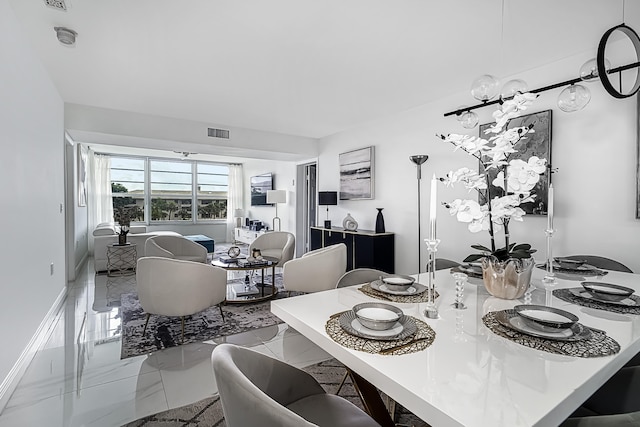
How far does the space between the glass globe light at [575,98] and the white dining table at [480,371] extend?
1.33 m

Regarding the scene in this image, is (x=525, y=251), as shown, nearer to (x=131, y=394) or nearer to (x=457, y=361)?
(x=457, y=361)

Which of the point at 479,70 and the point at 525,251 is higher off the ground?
the point at 479,70

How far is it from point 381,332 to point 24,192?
2.93 m

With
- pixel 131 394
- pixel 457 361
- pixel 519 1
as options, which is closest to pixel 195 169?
pixel 131 394

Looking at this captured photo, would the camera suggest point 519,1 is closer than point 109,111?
Yes

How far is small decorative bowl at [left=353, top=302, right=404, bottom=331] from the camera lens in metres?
1.19

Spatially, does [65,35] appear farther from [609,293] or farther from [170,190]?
[170,190]

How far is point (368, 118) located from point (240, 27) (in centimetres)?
291

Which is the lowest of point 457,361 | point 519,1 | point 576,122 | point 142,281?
point 142,281

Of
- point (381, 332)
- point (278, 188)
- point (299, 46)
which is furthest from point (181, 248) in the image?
point (381, 332)

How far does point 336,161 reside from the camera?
6055mm

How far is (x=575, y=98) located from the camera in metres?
2.04

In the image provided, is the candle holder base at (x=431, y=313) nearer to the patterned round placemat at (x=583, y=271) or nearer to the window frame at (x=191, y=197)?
the patterned round placemat at (x=583, y=271)

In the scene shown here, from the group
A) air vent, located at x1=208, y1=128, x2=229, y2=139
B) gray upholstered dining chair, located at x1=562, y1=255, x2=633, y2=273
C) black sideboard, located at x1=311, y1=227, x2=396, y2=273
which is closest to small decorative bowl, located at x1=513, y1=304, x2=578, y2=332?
gray upholstered dining chair, located at x1=562, y1=255, x2=633, y2=273
